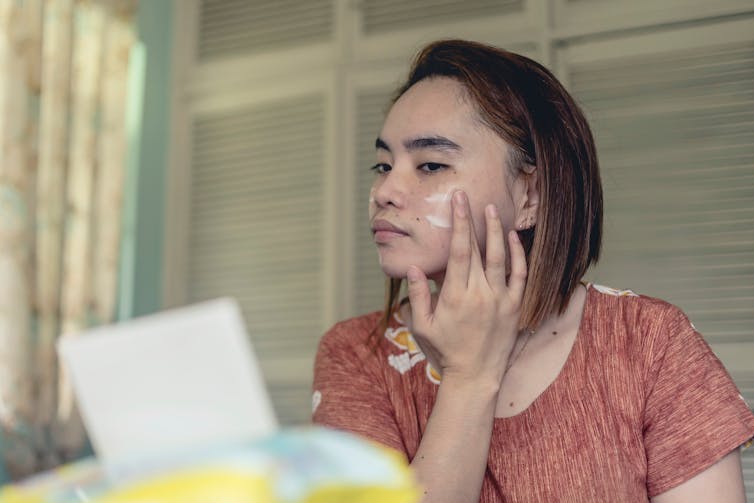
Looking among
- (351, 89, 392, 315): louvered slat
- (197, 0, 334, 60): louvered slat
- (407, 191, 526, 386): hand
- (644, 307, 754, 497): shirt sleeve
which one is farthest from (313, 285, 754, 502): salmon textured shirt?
(197, 0, 334, 60): louvered slat

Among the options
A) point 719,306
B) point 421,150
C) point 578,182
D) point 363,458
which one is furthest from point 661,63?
Result: point 363,458

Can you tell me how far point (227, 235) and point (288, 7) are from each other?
82 cm

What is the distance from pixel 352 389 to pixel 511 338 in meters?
0.26

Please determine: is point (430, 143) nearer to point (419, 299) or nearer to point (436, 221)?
point (436, 221)

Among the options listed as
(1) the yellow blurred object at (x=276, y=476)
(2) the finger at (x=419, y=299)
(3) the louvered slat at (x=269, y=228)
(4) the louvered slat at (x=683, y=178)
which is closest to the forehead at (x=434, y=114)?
(2) the finger at (x=419, y=299)

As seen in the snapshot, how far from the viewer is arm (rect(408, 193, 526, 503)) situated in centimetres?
83

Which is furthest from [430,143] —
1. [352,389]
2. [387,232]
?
[352,389]

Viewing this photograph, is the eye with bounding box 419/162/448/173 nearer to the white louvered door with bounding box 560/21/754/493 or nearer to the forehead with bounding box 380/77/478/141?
the forehead with bounding box 380/77/478/141

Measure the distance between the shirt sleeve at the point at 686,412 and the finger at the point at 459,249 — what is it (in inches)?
10.7

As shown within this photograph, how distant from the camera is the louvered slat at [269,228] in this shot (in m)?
2.57

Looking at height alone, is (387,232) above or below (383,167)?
below

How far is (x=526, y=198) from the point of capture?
4.00 feet

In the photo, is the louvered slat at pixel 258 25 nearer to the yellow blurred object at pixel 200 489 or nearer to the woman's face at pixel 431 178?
the woman's face at pixel 431 178

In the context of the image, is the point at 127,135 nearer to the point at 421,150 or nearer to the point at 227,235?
the point at 227,235
